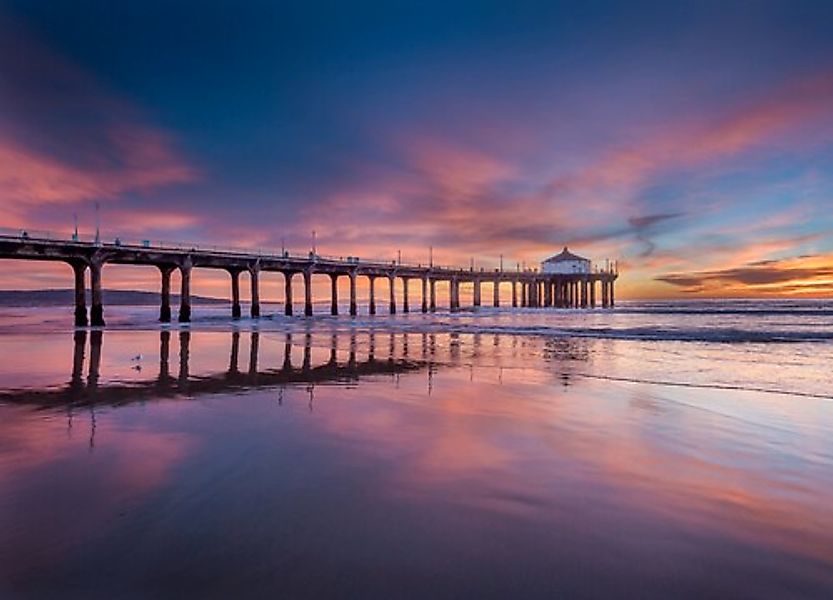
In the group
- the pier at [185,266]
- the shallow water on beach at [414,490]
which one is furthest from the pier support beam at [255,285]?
the shallow water on beach at [414,490]

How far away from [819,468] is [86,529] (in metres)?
7.54

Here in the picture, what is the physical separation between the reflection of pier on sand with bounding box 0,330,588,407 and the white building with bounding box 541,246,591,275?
3812 inches

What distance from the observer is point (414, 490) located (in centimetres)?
491

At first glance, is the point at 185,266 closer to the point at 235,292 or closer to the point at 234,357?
the point at 235,292

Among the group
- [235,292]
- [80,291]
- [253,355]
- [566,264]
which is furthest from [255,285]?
[566,264]

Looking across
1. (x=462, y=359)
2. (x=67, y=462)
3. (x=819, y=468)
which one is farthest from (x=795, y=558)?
(x=462, y=359)

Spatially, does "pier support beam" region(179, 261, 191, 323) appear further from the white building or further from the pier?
the white building

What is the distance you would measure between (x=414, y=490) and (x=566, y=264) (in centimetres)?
11828

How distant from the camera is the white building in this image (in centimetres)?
11581

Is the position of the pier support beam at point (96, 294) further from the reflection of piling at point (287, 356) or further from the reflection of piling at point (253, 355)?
the reflection of piling at point (287, 356)

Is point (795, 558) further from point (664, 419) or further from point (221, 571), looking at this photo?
point (664, 419)

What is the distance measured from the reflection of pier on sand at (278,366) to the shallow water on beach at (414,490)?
8.6 inches

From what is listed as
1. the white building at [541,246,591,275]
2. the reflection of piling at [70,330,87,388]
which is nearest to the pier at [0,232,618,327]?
the reflection of piling at [70,330,87,388]

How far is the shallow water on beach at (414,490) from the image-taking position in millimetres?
3277
